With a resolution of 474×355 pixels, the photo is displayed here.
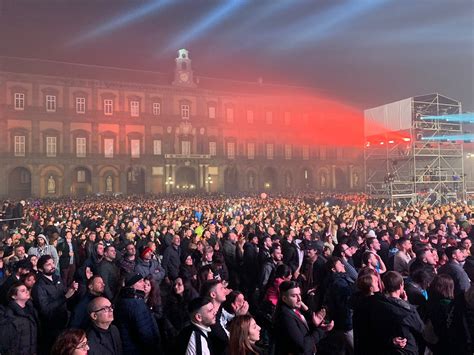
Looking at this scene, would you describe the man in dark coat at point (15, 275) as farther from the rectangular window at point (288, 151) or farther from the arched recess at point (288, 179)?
the rectangular window at point (288, 151)

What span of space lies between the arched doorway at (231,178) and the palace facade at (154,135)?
14 centimetres

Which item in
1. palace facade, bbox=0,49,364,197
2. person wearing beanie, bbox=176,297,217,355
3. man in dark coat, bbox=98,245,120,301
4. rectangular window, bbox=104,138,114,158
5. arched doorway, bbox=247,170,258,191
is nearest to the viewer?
person wearing beanie, bbox=176,297,217,355

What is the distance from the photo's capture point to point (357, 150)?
204ft

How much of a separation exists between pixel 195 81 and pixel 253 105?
26.7 feet

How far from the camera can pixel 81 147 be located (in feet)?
156

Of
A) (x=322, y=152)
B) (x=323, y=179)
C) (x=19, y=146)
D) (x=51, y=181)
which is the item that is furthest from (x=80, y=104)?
(x=323, y=179)

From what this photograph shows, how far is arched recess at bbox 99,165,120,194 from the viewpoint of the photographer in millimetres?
47500

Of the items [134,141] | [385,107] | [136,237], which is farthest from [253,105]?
[136,237]

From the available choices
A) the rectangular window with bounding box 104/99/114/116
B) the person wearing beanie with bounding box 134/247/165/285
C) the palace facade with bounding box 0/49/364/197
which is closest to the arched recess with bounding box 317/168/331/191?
the palace facade with bounding box 0/49/364/197

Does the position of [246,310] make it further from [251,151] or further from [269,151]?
[269,151]

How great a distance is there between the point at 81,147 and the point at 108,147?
9.41 feet

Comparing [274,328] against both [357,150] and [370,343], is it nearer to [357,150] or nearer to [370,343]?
[370,343]

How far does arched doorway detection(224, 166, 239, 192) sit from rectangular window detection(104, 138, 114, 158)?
45.0ft

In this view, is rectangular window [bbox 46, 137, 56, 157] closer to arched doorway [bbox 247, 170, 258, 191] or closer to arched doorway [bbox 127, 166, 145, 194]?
arched doorway [bbox 127, 166, 145, 194]
